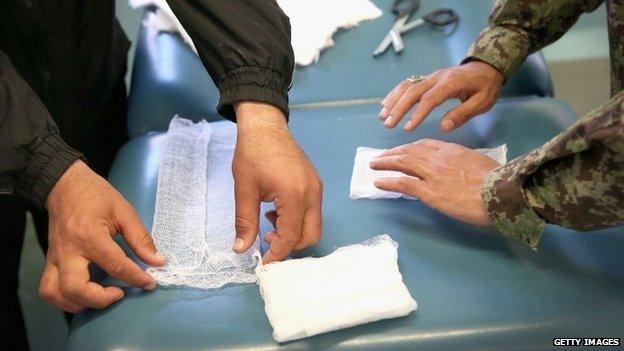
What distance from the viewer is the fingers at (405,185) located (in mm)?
792

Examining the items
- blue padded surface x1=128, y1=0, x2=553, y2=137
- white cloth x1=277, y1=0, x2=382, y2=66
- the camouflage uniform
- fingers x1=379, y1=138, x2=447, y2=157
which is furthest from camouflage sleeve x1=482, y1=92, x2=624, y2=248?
white cloth x1=277, y1=0, x2=382, y2=66

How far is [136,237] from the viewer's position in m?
0.72

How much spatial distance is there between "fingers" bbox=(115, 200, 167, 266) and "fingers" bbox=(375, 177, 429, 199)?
0.29 metres

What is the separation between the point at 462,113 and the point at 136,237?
48cm

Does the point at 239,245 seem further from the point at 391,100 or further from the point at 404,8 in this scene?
the point at 404,8

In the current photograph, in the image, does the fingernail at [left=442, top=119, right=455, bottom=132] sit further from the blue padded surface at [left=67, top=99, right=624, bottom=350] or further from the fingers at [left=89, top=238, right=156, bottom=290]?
the fingers at [left=89, top=238, right=156, bottom=290]

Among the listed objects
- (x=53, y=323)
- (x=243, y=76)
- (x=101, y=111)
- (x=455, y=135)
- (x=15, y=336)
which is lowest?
(x=53, y=323)

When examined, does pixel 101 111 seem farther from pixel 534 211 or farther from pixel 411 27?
pixel 534 211

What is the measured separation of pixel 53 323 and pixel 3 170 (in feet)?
2.49

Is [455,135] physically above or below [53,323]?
above

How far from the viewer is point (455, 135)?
36.7 inches

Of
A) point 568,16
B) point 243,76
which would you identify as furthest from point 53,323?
point 568,16

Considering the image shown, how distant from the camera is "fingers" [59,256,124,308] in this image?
0.68 meters

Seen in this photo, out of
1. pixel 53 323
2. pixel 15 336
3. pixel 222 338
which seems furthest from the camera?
pixel 53 323
